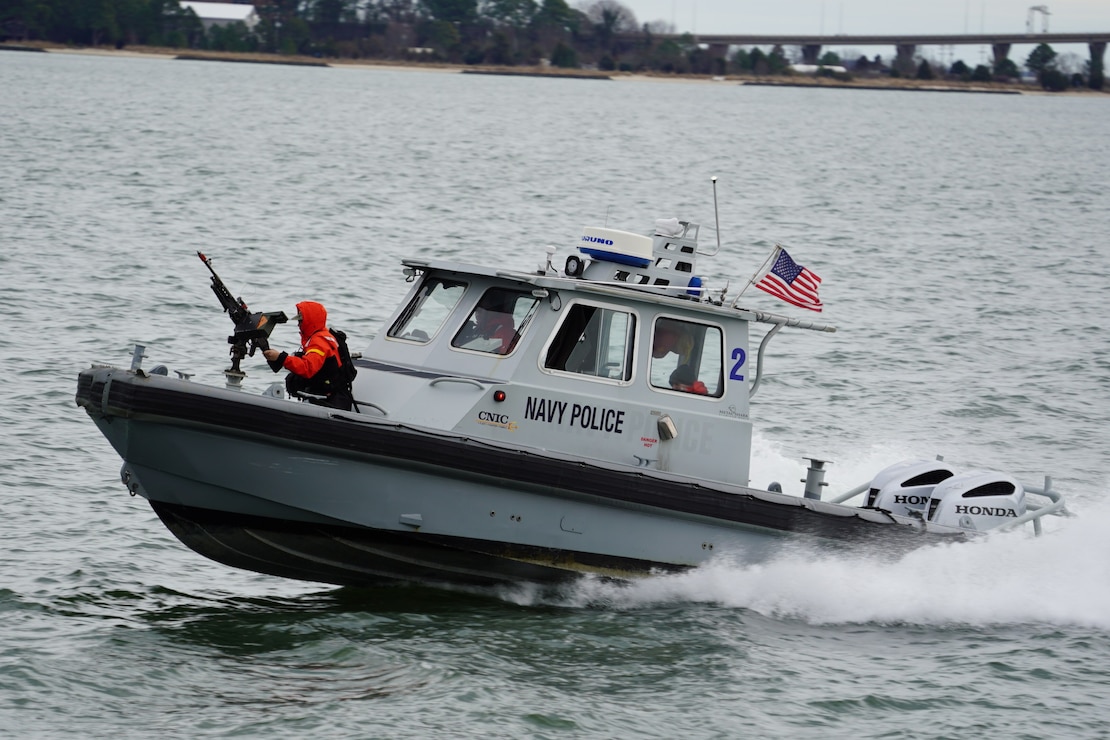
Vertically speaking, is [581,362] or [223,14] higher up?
[223,14]

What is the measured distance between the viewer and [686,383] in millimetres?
10445

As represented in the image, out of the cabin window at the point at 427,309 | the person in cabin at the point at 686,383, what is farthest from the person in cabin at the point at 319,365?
the person in cabin at the point at 686,383

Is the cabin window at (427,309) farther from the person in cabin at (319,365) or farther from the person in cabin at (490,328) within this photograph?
the person in cabin at (319,365)

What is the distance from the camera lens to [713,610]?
10430 mm

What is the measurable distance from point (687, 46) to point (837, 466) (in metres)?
127

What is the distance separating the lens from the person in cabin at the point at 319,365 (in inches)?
379

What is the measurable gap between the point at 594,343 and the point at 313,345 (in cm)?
198

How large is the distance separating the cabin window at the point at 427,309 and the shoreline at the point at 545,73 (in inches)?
4232

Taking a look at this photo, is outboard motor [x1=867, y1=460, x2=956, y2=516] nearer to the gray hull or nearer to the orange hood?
the gray hull

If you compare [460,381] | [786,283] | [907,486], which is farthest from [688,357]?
[907,486]

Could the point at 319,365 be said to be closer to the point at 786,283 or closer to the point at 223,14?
the point at 786,283

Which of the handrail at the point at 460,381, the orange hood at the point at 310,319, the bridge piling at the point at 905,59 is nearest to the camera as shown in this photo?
the orange hood at the point at 310,319

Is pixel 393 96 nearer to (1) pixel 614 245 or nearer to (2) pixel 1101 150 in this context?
(2) pixel 1101 150

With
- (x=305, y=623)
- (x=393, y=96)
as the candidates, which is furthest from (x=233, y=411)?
(x=393, y=96)
